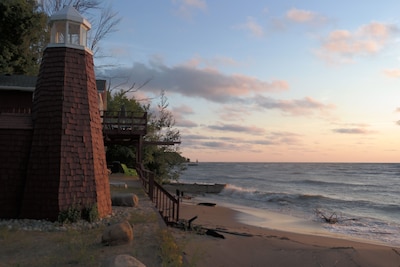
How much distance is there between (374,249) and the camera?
13750 millimetres

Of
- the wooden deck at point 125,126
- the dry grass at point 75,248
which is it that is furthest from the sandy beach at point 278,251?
the wooden deck at point 125,126

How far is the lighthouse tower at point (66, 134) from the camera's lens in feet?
32.8

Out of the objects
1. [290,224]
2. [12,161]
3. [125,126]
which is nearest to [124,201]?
[12,161]

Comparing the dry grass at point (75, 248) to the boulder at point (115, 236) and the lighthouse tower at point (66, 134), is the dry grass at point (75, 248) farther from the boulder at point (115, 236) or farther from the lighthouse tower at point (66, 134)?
the lighthouse tower at point (66, 134)

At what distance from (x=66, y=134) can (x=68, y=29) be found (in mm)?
3230

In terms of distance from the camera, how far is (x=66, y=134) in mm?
10289

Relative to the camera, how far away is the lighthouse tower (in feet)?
32.8

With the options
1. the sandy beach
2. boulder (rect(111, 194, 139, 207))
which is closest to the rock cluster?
boulder (rect(111, 194, 139, 207))

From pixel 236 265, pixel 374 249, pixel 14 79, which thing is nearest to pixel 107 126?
pixel 14 79

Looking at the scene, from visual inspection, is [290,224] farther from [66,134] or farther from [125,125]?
[66,134]

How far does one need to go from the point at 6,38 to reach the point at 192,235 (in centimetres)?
1983

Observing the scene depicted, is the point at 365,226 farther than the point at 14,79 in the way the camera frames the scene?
Yes

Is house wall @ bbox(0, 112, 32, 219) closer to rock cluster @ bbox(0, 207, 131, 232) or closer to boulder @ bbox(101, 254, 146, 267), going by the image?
rock cluster @ bbox(0, 207, 131, 232)

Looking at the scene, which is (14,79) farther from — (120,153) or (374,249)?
(374,249)
